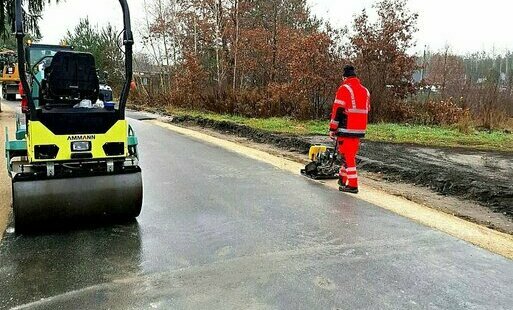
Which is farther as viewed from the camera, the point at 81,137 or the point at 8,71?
the point at 8,71

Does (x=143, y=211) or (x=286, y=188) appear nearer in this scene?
(x=143, y=211)

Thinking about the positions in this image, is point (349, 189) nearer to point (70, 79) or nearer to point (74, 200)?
point (74, 200)

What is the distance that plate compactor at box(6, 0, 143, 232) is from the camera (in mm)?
5195

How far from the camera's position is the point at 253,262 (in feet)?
15.5

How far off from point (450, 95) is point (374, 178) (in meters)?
12.7

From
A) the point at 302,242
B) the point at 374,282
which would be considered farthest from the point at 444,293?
the point at 302,242

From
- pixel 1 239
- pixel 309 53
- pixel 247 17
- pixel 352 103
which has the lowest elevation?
pixel 1 239

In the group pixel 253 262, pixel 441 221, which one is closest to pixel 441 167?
pixel 441 221

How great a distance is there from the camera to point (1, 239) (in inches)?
207

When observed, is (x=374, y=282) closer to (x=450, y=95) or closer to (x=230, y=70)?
(x=450, y=95)

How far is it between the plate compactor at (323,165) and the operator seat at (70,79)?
4.36 meters

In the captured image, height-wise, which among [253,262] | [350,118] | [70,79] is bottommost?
[253,262]

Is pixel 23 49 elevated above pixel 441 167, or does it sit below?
above

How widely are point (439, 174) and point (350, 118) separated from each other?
222 centimetres
